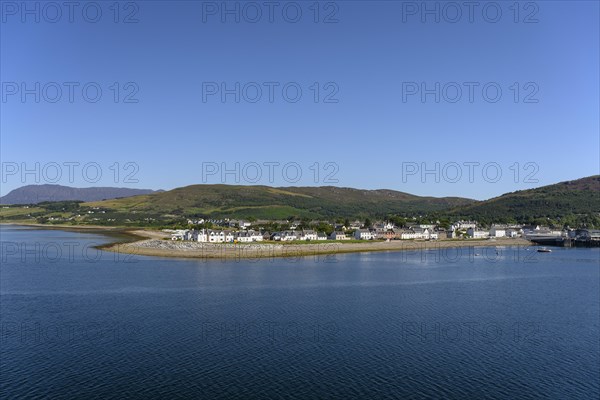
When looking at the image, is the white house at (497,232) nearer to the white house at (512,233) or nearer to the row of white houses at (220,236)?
the white house at (512,233)

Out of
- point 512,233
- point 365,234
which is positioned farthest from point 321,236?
point 512,233

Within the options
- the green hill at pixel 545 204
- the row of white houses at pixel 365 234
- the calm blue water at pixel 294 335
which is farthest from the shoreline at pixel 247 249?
the green hill at pixel 545 204

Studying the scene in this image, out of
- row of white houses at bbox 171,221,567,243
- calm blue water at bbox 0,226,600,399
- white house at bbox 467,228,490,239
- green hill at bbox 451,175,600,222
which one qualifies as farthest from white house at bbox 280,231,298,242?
green hill at bbox 451,175,600,222

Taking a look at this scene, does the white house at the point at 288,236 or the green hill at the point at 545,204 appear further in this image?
the green hill at the point at 545,204

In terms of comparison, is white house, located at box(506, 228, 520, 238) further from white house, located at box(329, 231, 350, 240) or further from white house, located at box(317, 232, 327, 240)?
white house, located at box(317, 232, 327, 240)

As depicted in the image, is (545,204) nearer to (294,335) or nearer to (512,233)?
(512,233)

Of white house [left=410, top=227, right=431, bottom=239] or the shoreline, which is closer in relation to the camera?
the shoreline

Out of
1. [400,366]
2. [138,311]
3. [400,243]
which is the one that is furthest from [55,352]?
[400,243]

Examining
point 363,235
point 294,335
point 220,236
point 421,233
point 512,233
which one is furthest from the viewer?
point 512,233
